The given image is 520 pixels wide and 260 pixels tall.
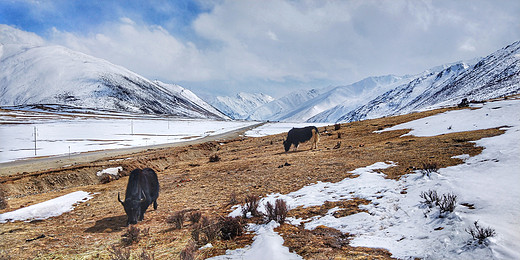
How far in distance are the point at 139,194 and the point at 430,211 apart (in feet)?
26.6

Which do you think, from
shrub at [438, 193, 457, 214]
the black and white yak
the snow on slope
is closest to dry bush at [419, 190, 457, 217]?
shrub at [438, 193, 457, 214]

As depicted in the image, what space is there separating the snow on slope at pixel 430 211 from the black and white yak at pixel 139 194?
3.14 m

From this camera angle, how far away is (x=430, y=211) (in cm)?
513

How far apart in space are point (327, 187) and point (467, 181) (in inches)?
152

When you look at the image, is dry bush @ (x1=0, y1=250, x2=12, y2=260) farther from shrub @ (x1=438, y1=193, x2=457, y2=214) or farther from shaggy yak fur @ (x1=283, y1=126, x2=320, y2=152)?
shaggy yak fur @ (x1=283, y1=126, x2=320, y2=152)

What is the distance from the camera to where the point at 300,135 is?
63.2 ft

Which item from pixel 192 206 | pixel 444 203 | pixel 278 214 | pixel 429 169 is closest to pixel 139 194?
pixel 192 206

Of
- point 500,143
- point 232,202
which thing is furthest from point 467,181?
point 232,202

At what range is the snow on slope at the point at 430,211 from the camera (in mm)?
3810

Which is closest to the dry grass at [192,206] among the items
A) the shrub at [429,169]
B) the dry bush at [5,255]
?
the dry bush at [5,255]

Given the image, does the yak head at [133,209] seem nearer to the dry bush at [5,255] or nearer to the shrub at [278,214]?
the dry bush at [5,255]

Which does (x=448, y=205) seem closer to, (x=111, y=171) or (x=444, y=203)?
(x=444, y=203)

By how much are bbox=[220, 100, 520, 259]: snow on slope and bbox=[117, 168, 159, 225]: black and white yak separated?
3.14 m

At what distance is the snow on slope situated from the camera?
3810 millimetres
